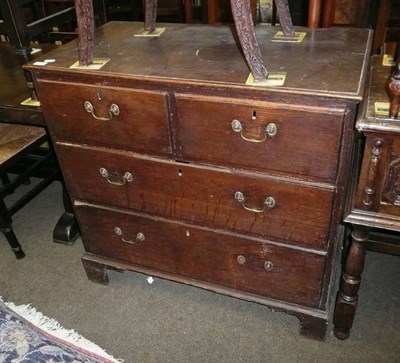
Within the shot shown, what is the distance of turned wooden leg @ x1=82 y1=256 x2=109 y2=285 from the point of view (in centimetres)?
173

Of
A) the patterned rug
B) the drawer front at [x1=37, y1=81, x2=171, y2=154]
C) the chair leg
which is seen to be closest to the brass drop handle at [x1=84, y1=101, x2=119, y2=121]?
the drawer front at [x1=37, y1=81, x2=171, y2=154]

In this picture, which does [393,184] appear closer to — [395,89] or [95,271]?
[395,89]

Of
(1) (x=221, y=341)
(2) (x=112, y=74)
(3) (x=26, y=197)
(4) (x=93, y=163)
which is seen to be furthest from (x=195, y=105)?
(3) (x=26, y=197)

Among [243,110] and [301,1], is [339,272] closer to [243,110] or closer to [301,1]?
[243,110]

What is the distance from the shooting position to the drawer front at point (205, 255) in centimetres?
135

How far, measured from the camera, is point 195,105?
1133 millimetres

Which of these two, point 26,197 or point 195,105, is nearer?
point 195,105

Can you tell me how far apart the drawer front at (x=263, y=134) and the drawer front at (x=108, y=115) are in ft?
0.27

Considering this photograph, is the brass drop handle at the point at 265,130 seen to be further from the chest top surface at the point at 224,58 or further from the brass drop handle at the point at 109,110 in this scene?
the brass drop handle at the point at 109,110

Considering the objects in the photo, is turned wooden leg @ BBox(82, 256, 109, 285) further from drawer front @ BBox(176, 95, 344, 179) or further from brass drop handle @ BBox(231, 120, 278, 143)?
brass drop handle @ BBox(231, 120, 278, 143)

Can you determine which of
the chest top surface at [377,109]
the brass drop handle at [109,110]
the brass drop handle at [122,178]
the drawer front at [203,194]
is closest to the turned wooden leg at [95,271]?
the drawer front at [203,194]

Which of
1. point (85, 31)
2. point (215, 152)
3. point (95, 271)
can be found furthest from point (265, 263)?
point (85, 31)

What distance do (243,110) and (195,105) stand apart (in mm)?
134

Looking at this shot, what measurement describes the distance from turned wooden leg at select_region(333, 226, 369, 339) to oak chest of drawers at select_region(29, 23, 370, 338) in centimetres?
5
